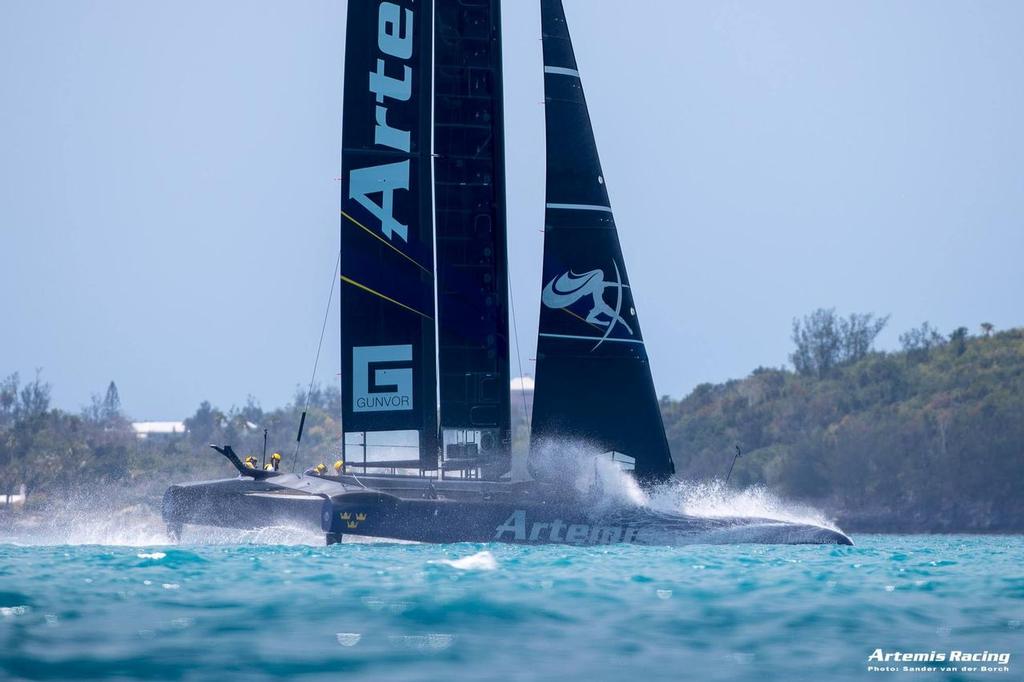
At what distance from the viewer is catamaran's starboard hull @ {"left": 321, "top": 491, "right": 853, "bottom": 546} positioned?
2564 centimetres

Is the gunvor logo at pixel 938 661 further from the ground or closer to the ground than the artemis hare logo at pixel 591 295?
closer to the ground

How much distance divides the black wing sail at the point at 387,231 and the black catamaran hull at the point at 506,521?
2247mm

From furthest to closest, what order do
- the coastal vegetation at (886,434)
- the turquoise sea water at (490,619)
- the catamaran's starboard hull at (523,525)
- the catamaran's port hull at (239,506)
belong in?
the coastal vegetation at (886,434) → the catamaran's port hull at (239,506) → the catamaran's starboard hull at (523,525) → the turquoise sea water at (490,619)

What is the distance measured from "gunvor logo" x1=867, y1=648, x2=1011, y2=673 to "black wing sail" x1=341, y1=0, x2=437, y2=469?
55.9ft

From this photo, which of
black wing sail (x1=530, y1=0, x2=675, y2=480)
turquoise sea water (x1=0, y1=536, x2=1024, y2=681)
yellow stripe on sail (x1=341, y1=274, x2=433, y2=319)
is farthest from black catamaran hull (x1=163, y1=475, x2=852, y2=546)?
turquoise sea water (x1=0, y1=536, x2=1024, y2=681)

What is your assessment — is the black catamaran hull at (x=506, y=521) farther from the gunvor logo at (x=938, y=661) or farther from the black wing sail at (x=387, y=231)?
the gunvor logo at (x=938, y=661)

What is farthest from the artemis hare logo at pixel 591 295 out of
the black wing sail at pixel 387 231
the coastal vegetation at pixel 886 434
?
Result: the coastal vegetation at pixel 886 434

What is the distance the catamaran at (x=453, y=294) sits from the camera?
28.2 meters

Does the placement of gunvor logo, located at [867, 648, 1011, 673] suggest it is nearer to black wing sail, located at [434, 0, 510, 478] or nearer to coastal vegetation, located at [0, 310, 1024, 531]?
black wing sail, located at [434, 0, 510, 478]

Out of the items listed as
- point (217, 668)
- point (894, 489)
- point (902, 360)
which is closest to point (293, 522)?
point (217, 668)

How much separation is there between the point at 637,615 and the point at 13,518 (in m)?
55.9

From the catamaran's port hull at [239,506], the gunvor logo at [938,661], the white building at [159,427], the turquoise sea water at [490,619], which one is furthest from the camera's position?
the white building at [159,427]

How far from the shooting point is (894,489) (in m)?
61.2

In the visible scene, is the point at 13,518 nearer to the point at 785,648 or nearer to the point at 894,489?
the point at 894,489
